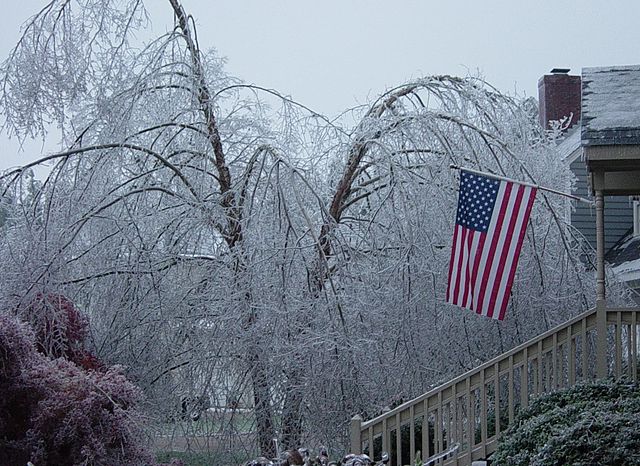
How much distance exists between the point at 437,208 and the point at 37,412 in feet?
17.4

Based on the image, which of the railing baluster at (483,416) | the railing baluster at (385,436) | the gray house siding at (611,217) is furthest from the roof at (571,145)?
the railing baluster at (385,436)

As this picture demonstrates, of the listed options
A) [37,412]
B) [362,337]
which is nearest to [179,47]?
[362,337]

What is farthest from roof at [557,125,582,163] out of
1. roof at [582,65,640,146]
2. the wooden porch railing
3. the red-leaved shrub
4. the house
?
the red-leaved shrub

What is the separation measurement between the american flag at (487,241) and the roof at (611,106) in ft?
2.85

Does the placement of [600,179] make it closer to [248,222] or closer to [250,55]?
[248,222]

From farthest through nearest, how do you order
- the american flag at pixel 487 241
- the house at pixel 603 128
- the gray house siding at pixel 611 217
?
the gray house siding at pixel 611 217
the american flag at pixel 487 241
the house at pixel 603 128

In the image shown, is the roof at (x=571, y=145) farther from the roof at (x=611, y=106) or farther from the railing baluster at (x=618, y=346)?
the railing baluster at (x=618, y=346)

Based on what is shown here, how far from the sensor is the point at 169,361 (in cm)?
1262

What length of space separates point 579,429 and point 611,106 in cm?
421

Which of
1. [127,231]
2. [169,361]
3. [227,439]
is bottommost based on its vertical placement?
[227,439]

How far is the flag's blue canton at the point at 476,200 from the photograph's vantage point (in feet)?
35.1

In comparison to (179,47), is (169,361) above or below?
below

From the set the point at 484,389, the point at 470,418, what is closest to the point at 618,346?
the point at 484,389

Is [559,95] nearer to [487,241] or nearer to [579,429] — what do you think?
[487,241]
